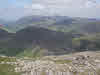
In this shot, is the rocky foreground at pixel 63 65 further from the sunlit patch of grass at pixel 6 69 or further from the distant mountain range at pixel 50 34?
the distant mountain range at pixel 50 34

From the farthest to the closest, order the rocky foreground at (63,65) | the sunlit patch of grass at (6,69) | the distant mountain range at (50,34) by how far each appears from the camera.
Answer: the distant mountain range at (50,34) < the sunlit patch of grass at (6,69) < the rocky foreground at (63,65)

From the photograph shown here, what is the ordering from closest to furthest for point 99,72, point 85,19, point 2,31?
point 99,72
point 85,19
point 2,31

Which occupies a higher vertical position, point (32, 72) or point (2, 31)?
point (2, 31)

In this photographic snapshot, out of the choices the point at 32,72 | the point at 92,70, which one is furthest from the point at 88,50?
the point at 32,72

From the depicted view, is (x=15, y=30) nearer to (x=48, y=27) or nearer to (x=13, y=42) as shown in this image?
(x=13, y=42)

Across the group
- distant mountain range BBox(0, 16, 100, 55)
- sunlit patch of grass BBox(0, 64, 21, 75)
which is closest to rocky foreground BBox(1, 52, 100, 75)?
sunlit patch of grass BBox(0, 64, 21, 75)

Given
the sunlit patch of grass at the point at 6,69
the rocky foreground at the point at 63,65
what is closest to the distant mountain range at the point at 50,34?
the rocky foreground at the point at 63,65

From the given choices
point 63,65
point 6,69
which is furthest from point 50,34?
point 6,69

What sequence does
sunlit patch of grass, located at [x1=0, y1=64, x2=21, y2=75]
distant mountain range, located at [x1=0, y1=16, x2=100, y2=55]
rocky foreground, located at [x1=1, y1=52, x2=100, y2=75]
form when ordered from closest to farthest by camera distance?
rocky foreground, located at [x1=1, y1=52, x2=100, y2=75]
sunlit patch of grass, located at [x1=0, y1=64, x2=21, y2=75]
distant mountain range, located at [x1=0, y1=16, x2=100, y2=55]

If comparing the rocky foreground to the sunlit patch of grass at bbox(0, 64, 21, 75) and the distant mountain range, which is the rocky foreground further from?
the distant mountain range
